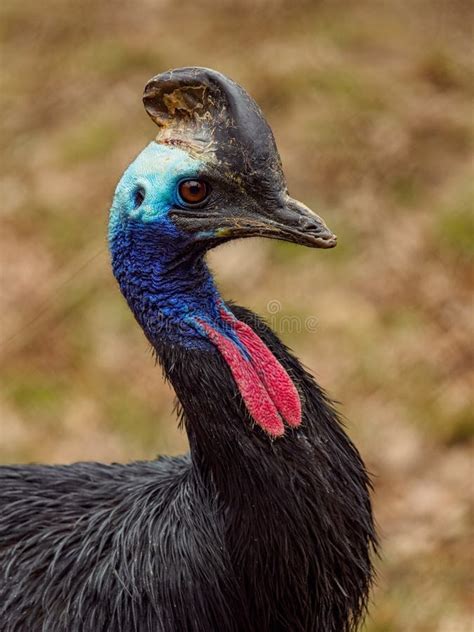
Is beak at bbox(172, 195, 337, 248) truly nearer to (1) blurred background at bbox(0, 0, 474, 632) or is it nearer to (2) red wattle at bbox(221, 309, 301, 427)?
(2) red wattle at bbox(221, 309, 301, 427)

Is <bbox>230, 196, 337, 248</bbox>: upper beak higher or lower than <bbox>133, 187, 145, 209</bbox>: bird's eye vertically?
lower

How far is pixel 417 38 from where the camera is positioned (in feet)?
25.8

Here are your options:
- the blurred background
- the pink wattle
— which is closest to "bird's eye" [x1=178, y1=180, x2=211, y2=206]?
the pink wattle

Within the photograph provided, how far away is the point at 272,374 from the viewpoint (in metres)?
2.79

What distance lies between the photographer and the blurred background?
5262mm

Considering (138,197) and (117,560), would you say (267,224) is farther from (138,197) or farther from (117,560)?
(117,560)

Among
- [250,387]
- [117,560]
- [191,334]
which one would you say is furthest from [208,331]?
[117,560]

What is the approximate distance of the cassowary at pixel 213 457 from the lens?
2684mm

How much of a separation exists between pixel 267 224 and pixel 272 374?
348 mm

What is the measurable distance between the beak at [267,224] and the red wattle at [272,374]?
205 millimetres

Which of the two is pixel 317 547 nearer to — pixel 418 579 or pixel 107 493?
pixel 107 493

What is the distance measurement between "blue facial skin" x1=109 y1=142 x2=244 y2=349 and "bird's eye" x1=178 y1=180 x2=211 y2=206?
0.05 ft

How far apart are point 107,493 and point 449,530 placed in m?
2.04

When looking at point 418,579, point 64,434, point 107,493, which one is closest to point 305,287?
point 64,434
